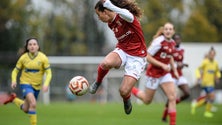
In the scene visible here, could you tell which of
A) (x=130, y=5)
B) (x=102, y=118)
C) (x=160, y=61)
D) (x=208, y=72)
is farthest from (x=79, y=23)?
(x=130, y=5)

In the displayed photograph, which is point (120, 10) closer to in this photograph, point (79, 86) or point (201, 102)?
point (79, 86)

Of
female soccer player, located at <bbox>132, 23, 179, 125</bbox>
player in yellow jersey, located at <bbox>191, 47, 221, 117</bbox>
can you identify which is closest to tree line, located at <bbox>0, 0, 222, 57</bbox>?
player in yellow jersey, located at <bbox>191, 47, 221, 117</bbox>

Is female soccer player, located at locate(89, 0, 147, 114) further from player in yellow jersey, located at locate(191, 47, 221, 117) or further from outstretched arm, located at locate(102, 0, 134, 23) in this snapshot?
player in yellow jersey, located at locate(191, 47, 221, 117)

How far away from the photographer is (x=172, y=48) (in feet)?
45.4

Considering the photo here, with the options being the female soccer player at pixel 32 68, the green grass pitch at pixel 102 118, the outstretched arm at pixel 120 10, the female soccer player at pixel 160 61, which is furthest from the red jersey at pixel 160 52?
the outstretched arm at pixel 120 10

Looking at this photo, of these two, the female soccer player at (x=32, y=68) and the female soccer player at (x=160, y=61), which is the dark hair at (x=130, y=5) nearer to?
the female soccer player at (x=160, y=61)

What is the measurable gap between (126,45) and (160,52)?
8.31 ft

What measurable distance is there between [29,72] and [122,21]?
3.30m

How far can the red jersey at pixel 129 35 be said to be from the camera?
11141mm

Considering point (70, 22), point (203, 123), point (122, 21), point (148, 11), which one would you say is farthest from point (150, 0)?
point (122, 21)

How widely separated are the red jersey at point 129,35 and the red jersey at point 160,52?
7.07 feet

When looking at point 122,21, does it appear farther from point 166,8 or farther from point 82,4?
point 82,4

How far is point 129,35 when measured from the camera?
1127 centimetres

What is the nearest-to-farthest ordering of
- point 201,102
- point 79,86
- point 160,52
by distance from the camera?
point 79,86
point 160,52
point 201,102
